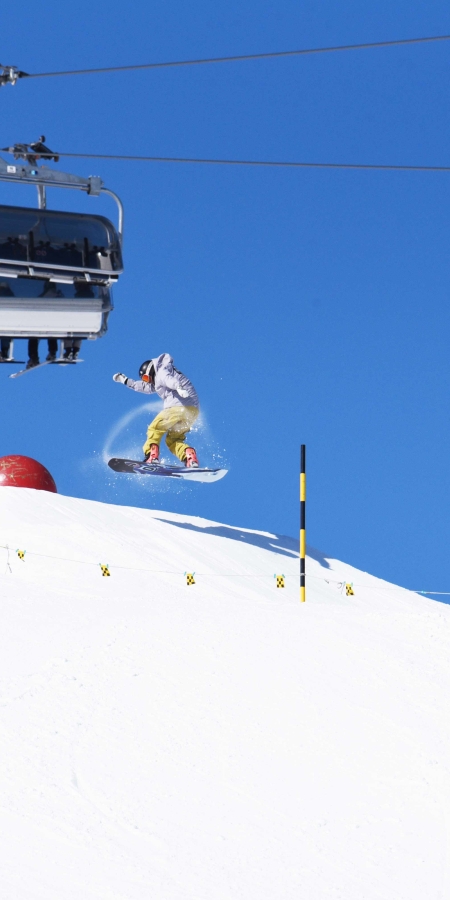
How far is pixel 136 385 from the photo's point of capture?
21047 mm

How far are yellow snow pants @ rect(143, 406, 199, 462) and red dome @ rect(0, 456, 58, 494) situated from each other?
3.15 metres

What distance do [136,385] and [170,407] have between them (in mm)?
933

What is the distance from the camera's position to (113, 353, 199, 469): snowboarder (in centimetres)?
2061

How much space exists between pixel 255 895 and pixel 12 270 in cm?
766

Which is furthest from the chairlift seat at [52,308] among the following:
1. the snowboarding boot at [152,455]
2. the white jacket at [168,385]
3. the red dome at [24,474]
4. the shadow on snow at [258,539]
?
the red dome at [24,474]

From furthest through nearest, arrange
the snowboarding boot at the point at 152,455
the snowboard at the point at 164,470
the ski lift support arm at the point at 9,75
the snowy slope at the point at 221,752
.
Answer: the snowboarding boot at the point at 152,455
the snowboard at the point at 164,470
the ski lift support arm at the point at 9,75
the snowy slope at the point at 221,752

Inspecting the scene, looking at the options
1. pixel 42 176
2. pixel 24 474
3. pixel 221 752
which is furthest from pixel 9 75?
pixel 24 474

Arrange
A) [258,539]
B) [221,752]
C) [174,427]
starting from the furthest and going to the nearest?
1. [258,539]
2. [174,427]
3. [221,752]

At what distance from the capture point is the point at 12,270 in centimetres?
1054

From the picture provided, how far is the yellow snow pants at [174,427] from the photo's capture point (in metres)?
20.7

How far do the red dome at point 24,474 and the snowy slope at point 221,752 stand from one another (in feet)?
41.0

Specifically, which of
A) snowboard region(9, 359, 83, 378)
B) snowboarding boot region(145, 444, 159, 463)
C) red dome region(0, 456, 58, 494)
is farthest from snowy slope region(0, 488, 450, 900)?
red dome region(0, 456, 58, 494)

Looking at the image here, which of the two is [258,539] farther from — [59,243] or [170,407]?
[59,243]

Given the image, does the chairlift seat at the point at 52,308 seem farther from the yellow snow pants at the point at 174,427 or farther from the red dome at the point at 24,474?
the red dome at the point at 24,474
